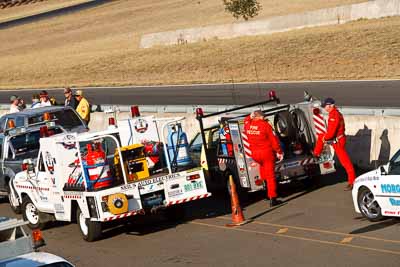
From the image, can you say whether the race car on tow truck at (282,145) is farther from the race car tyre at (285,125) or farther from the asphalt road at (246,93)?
the asphalt road at (246,93)

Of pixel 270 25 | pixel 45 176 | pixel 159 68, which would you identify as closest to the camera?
pixel 45 176

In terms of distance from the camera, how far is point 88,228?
15.4 metres

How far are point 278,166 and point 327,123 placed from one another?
4.56 ft

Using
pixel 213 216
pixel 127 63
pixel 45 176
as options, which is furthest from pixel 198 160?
pixel 127 63

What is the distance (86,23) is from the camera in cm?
9025

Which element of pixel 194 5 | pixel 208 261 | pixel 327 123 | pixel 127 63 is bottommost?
pixel 208 261

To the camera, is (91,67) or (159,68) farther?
(91,67)

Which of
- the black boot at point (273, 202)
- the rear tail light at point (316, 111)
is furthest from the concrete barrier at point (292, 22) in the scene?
the black boot at point (273, 202)

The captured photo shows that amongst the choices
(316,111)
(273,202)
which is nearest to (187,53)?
(316,111)

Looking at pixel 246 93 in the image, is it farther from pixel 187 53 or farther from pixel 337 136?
pixel 187 53

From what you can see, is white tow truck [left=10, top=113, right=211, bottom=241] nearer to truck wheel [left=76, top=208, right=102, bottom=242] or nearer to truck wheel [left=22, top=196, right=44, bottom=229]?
truck wheel [left=76, top=208, right=102, bottom=242]

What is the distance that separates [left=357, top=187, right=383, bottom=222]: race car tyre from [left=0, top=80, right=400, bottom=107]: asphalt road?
1150cm

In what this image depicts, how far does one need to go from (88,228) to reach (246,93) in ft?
64.6

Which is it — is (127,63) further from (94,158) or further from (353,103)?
(94,158)
